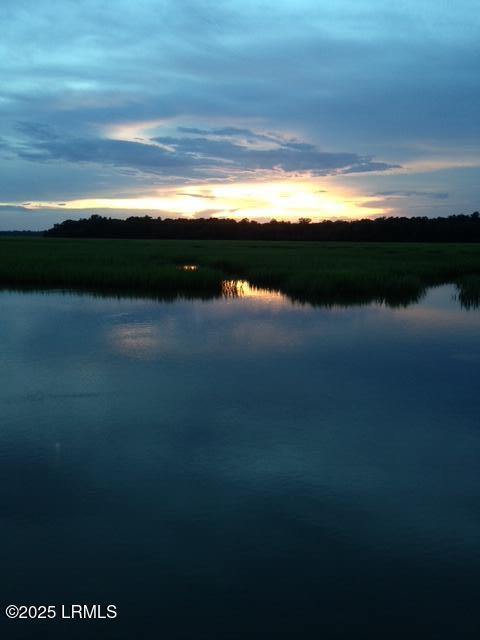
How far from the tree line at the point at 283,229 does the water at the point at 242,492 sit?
61.5 metres

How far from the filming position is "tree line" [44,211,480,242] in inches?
2694

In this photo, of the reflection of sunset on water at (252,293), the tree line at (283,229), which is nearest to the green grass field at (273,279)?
the reflection of sunset on water at (252,293)

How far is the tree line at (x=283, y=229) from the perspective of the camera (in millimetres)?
68438

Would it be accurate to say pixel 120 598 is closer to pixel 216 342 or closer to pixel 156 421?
pixel 156 421

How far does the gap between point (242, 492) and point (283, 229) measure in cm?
7878

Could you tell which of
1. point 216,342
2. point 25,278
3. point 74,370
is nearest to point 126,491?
point 74,370

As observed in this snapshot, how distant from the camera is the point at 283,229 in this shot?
271 feet

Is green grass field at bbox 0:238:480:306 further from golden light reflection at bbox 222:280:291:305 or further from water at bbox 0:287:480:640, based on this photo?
water at bbox 0:287:480:640

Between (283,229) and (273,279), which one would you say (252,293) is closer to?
(273,279)

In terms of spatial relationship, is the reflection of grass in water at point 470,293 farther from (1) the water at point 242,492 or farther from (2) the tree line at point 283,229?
(2) the tree line at point 283,229

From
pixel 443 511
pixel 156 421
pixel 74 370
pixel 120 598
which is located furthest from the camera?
pixel 74 370

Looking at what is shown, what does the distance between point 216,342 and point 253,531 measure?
26.0ft

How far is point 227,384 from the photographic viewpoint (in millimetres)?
9266

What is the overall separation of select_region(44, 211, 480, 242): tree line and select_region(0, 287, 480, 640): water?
61507mm
